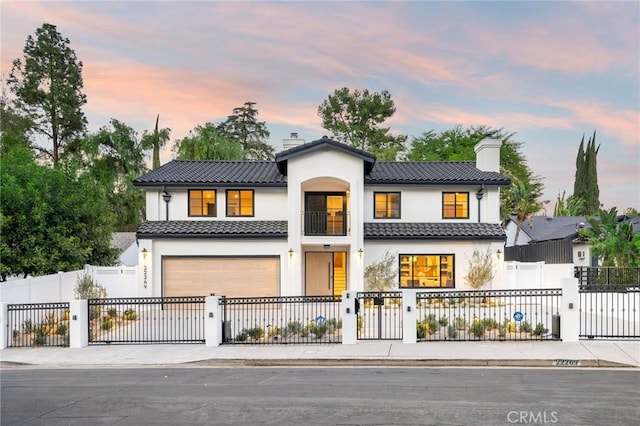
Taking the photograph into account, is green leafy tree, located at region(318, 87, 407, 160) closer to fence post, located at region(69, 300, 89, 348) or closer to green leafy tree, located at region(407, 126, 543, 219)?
green leafy tree, located at region(407, 126, 543, 219)

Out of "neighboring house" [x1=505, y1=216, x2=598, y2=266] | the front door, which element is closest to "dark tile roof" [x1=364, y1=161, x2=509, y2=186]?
A: the front door

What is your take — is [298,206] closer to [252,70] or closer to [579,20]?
[252,70]

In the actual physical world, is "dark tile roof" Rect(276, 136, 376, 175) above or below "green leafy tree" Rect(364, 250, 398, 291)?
above

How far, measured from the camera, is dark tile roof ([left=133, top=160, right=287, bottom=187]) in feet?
87.7


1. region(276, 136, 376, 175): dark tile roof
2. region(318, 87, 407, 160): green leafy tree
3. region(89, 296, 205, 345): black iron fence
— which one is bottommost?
region(89, 296, 205, 345): black iron fence

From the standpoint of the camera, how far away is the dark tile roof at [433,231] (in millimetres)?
25938

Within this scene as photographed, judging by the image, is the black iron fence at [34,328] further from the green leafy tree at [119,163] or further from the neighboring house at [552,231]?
the neighboring house at [552,231]

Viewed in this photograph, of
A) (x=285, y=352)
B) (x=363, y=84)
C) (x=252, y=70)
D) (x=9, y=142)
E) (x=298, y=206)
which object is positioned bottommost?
(x=285, y=352)

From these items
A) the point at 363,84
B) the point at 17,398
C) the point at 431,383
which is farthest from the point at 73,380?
the point at 363,84

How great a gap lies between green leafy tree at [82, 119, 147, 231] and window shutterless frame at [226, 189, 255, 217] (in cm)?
1915

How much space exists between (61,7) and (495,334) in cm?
2333

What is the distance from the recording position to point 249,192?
1075 inches

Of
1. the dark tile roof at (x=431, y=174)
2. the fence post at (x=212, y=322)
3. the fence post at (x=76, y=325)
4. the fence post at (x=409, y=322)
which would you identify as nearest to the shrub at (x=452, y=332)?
the fence post at (x=409, y=322)

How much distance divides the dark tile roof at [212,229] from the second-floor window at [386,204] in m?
4.98
